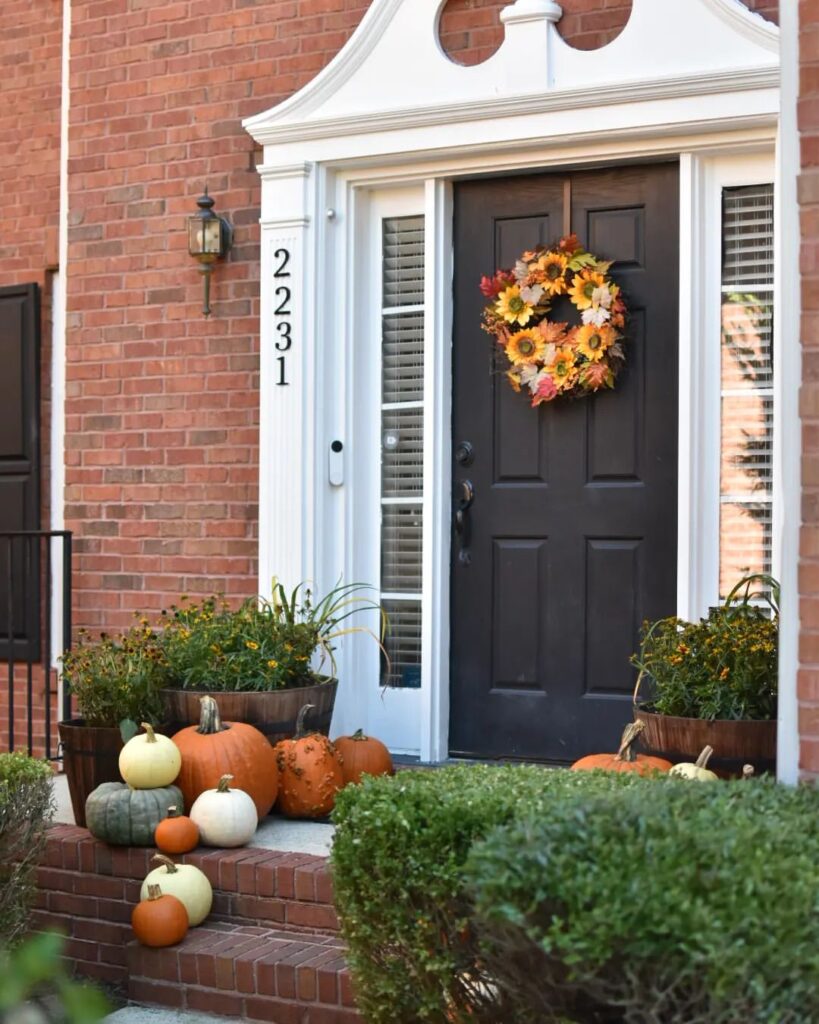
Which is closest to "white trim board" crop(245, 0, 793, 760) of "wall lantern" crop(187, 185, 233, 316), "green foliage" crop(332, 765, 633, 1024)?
"wall lantern" crop(187, 185, 233, 316)

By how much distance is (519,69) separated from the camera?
4.95 m

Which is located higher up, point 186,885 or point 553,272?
point 553,272

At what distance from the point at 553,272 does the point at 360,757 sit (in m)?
1.87

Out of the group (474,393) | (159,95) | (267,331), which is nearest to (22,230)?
(159,95)

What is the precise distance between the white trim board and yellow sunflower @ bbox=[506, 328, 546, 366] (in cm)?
31

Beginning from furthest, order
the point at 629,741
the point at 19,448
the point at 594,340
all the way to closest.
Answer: the point at 19,448 < the point at 594,340 < the point at 629,741

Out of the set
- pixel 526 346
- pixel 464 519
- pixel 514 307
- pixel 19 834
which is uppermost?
pixel 514 307

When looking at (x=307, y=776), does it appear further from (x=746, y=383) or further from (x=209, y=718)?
(x=746, y=383)

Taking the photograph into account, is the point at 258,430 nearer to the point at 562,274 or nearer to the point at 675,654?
the point at 562,274

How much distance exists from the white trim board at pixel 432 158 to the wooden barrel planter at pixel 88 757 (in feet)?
3.56

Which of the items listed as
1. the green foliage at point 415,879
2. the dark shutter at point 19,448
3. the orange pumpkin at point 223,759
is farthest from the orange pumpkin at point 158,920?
the dark shutter at point 19,448

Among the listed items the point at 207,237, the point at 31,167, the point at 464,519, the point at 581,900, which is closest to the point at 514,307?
the point at 464,519

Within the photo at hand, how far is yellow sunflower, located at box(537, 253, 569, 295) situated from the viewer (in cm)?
498

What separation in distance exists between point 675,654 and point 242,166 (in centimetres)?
272
